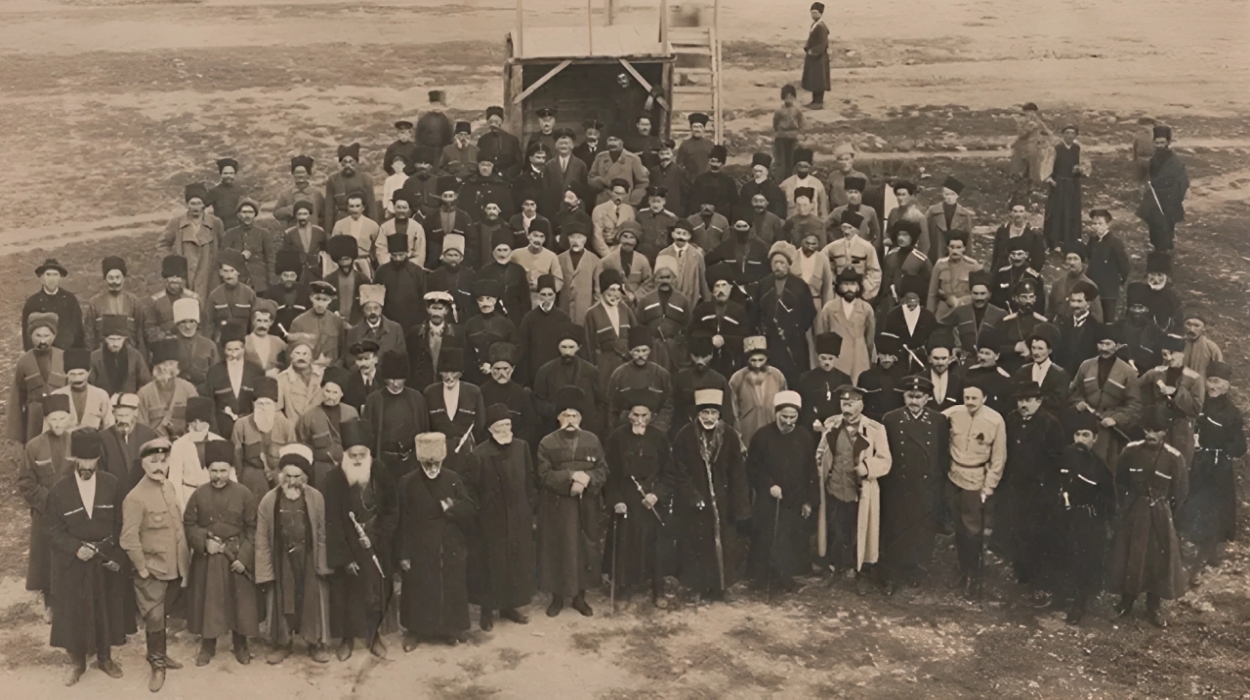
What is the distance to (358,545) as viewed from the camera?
8.91m

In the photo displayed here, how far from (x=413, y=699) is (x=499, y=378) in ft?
7.49

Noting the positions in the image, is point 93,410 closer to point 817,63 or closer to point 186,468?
point 186,468

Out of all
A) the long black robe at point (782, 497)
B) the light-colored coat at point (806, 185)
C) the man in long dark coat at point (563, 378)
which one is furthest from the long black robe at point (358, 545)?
the light-colored coat at point (806, 185)

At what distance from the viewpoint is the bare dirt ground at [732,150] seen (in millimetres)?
8836

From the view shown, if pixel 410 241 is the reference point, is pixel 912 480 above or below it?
below

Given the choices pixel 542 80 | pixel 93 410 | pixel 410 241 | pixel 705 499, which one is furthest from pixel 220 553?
pixel 542 80

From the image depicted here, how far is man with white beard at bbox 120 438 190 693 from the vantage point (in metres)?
8.62

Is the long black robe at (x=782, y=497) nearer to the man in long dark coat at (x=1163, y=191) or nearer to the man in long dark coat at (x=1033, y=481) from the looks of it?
the man in long dark coat at (x=1033, y=481)

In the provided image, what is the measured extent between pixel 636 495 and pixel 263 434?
2425 mm

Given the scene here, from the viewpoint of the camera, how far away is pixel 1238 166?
685 inches

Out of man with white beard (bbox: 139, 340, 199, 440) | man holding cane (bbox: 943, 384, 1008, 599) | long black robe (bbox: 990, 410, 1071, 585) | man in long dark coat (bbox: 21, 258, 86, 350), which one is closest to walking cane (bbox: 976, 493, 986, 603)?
man holding cane (bbox: 943, 384, 1008, 599)

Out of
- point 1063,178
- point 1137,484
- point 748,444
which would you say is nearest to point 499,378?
point 748,444

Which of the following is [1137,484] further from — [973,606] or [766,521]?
[766,521]

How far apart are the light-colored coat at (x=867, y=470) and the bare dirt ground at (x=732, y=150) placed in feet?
1.21
